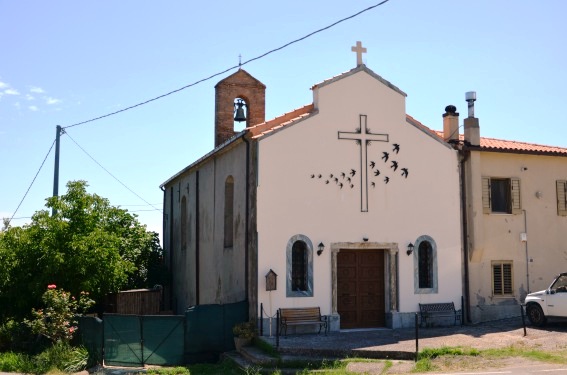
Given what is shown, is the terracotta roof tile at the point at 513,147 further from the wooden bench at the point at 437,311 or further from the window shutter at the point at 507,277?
the wooden bench at the point at 437,311

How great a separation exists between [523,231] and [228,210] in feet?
30.7

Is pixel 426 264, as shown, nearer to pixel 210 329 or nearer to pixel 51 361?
pixel 210 329

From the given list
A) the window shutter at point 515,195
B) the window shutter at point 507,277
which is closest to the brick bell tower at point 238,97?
the window shutter at point 515,195

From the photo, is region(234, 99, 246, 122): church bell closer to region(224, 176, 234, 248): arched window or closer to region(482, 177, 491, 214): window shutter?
region(224, 176, 234, 248): arched window

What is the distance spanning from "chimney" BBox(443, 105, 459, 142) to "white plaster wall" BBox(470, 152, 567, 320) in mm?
1141

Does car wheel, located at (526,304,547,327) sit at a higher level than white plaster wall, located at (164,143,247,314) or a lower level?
lower

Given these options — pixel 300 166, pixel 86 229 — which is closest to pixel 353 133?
pixel 300 166

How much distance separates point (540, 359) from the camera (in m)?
13.1

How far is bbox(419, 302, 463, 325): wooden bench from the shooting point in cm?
1783

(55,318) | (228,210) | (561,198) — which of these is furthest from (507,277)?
(55,318)

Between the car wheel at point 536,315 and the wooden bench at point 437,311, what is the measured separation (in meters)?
1.95

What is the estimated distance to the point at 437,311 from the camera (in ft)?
59.2

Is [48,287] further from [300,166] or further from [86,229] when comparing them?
[300,166]

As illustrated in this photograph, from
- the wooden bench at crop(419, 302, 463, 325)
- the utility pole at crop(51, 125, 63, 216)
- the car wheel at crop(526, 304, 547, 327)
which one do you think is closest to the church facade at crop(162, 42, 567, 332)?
the wooden bench at crop(419, 302, 463, 325)
